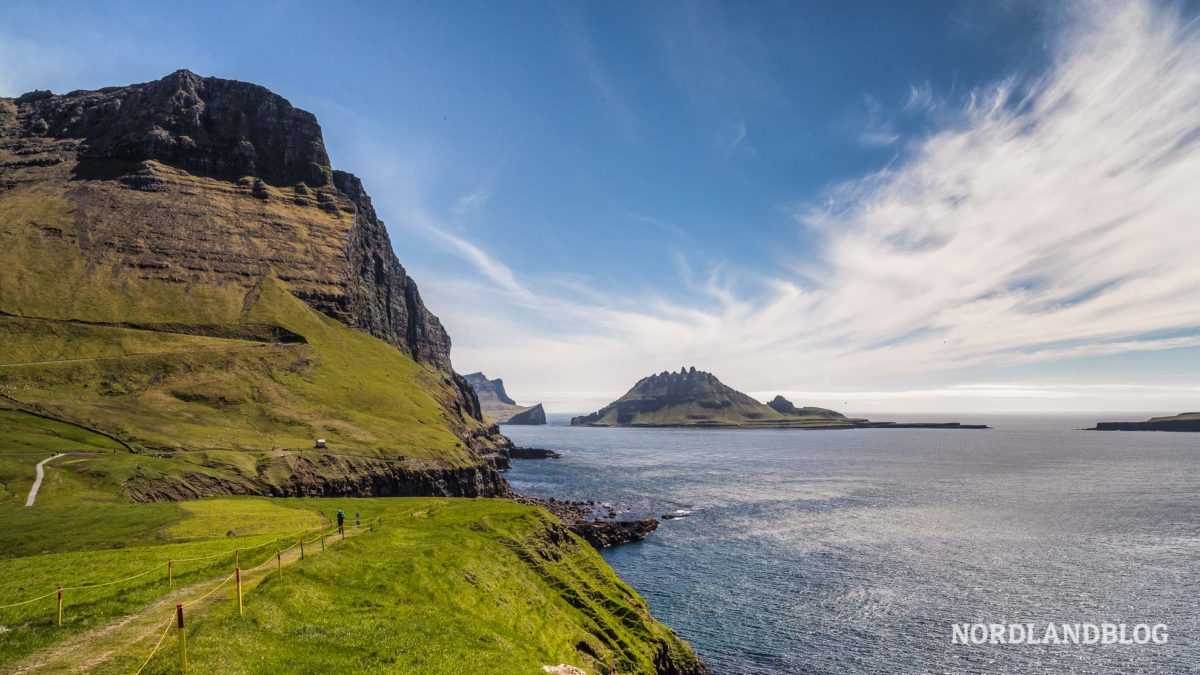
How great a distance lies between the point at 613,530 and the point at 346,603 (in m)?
80.5

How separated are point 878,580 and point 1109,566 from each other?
37706 mm

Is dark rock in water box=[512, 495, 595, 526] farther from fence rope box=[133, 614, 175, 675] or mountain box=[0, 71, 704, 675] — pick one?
fence rope box=[133, 614, 175, 675]

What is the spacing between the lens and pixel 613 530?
104 metres

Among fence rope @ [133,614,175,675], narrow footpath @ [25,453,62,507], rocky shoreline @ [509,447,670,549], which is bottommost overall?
rocky shoreline @ [509,447,670,549]

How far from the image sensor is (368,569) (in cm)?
3369

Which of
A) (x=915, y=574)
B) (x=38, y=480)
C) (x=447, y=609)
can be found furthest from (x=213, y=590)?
(x=915, y=574)

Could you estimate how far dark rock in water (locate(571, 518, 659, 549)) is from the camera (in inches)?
3920

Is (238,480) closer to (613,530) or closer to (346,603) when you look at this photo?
(613,530)

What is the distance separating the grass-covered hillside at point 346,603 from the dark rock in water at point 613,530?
41.3 metres

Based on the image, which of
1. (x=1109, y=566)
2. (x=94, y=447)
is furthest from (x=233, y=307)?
(x=1109, y=566)

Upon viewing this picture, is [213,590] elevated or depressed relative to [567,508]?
elevated

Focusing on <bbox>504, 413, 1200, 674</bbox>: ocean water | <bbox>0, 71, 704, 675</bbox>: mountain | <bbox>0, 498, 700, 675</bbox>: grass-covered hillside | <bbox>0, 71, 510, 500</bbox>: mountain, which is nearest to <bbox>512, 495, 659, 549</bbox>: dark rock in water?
<bbox>504, 413, 1200, 674</bbox>: ocean water

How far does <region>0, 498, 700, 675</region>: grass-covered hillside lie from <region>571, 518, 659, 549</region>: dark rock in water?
41.3 metres

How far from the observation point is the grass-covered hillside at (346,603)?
20.8 metres
